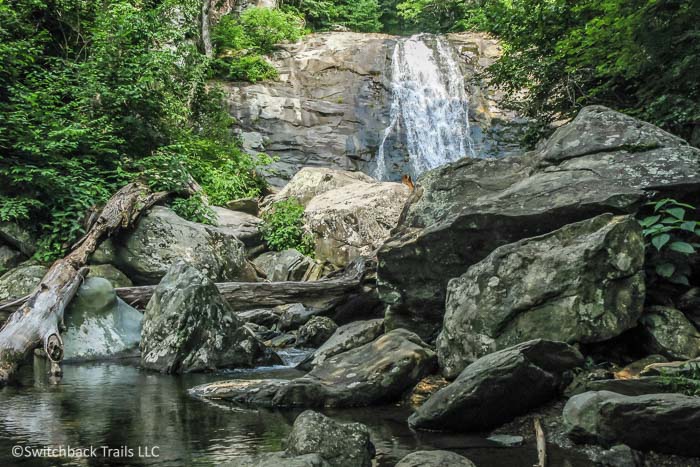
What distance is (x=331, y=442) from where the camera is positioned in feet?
11.8

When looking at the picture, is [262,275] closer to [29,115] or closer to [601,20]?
[29,115]

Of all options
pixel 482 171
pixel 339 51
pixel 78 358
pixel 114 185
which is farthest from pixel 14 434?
pixel 339 51

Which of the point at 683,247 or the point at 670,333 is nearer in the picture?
the point at 670,333

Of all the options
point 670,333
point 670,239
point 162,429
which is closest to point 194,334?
point 162,429

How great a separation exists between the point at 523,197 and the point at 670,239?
1.41m

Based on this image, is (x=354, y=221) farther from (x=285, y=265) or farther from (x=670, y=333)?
(x=670, y=333)

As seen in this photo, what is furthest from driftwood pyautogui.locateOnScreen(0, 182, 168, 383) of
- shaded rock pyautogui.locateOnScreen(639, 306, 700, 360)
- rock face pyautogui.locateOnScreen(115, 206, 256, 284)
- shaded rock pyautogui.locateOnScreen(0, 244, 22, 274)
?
shaded rock pyautogui.locateOnScreen(639, 306, 700, 360)

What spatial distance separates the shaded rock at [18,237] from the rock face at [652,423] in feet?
34.9

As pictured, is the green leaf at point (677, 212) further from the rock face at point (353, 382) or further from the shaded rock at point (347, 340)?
the shaded rock at point (347, 340)

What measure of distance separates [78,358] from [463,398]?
584 centimetres

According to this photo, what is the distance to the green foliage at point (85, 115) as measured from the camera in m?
11.3

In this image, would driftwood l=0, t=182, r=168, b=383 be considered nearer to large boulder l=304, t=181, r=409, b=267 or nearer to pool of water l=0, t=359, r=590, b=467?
pool of water l=0, t=359, r=590, b=467

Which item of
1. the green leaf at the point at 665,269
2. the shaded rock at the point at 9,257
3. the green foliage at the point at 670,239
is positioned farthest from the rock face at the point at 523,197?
the shaded rock at the point at 9,257

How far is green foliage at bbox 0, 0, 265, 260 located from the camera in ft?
37.2
